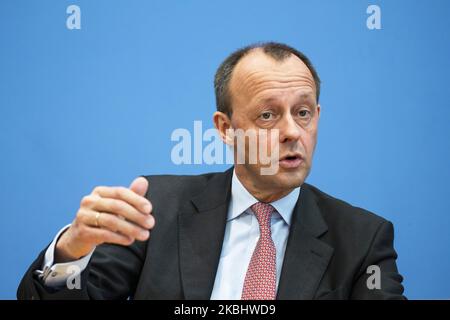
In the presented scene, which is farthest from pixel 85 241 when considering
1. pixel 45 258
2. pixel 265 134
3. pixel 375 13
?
pixel 375 13

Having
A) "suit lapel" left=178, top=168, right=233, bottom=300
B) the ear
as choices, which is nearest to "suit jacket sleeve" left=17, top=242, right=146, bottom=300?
"suit lapel" left=178, top=168, right=233, bottom=300

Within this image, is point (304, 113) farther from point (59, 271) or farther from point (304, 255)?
point (59, 271)

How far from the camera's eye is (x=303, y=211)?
1832 mm

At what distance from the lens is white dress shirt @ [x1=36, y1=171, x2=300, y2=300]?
171cm

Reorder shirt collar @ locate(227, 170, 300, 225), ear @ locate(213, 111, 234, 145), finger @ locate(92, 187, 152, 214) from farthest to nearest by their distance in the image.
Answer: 1. ear @ locate(213, 111, 234, 145)
2. shirt collar @ locate(227, 170, 300, 225)
3. finger @ locate(92, 187, 152, 214)

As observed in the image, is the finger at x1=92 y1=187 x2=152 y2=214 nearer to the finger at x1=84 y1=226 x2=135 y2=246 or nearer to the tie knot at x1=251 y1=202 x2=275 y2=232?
the finger at x1=84 y1=226 x2=135 y2=246

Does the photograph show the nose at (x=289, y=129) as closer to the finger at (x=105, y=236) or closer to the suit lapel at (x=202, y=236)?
the suit lapel at (x=202, y=236)

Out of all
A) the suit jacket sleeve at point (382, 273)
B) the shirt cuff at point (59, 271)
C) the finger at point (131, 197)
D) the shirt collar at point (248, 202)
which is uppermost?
the finger at point (131, 197)

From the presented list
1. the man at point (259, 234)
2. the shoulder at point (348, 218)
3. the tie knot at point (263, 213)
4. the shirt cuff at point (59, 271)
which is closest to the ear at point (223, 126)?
the man at point (259, 234)

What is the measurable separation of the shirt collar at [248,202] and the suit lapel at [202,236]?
27 mm

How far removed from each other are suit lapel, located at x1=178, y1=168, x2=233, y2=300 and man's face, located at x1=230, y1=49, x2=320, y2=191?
13 cm

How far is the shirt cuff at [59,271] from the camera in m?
1.47
